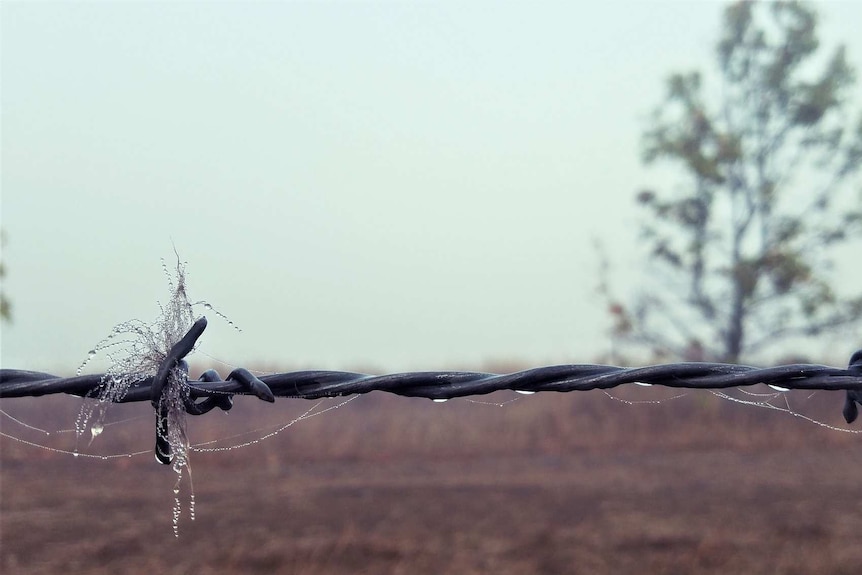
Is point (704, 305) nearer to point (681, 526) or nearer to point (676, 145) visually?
point (676, 145)

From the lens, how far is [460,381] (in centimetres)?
116

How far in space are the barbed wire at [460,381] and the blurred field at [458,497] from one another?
2.42 metres

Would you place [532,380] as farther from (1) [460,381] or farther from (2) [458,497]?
(2) [458,497]

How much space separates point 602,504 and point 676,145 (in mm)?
5165

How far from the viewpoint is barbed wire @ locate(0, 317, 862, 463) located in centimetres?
113

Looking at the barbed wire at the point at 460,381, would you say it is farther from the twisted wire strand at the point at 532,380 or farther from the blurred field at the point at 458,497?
the blurred field at the point at 458,497

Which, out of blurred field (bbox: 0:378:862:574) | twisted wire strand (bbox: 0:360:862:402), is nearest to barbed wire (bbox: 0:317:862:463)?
twisted wire strand (bbox: 0:360:862:402)

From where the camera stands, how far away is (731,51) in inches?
406

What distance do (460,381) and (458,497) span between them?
5.64 metres

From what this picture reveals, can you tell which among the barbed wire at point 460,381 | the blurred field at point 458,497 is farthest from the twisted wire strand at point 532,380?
the blurred field at point 458,497

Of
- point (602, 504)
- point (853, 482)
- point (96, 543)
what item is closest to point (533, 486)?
point (602, 504)

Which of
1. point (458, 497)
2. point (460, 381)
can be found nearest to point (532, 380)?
point (460, 381)

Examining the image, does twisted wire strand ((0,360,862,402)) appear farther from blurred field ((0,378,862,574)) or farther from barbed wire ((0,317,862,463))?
blurred field ((0,378,862,574))

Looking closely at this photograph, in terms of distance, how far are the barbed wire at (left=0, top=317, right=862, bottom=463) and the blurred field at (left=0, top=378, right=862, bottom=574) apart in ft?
7.95
